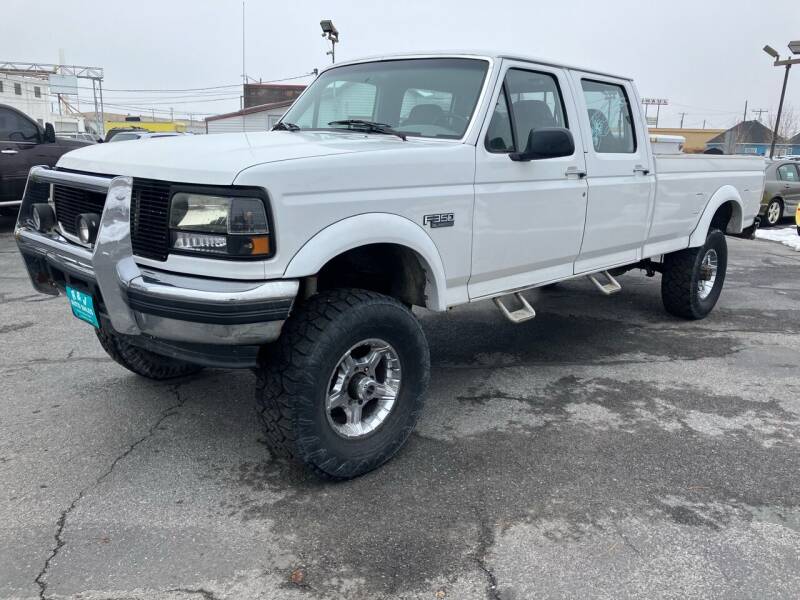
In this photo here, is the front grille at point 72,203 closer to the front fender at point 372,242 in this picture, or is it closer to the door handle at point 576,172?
the front fender at point 372,242

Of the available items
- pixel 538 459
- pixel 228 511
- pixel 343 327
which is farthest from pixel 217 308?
pixel 538 459

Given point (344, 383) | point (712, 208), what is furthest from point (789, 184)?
point (344, 383)

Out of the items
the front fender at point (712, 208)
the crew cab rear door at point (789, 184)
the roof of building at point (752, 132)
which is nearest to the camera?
the front fender at point (712, 208)

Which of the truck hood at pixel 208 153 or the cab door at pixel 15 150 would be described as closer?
the truck hood at pixel 208 153

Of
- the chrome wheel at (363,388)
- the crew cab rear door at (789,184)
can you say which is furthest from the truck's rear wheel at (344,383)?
the crew cab rear door at (789,184)

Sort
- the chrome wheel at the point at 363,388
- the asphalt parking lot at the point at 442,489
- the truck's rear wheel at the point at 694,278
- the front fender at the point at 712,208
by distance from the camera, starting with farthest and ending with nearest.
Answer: the truck's rear wheel at the point at 694,278 → the front fender at the point at 712,208 → the chrome wheel at the point at 363,388 → the asphalt parking lot at the point at 442,489

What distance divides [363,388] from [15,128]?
383 inches

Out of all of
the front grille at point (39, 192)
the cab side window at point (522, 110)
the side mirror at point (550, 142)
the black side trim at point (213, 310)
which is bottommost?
the black side trim at point (213, 310)

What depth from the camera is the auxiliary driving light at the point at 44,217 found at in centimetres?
346

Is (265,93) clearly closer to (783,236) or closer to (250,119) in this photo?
(250,119)

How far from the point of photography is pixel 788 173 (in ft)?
49.6

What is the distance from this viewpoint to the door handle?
163 inches

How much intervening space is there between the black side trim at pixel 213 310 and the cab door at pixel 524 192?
1.33 metres

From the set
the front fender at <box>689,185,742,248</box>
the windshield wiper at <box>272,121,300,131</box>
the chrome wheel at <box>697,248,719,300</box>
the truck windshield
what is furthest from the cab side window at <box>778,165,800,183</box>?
the windshield wiper at <box>272,121,300,131</box>
